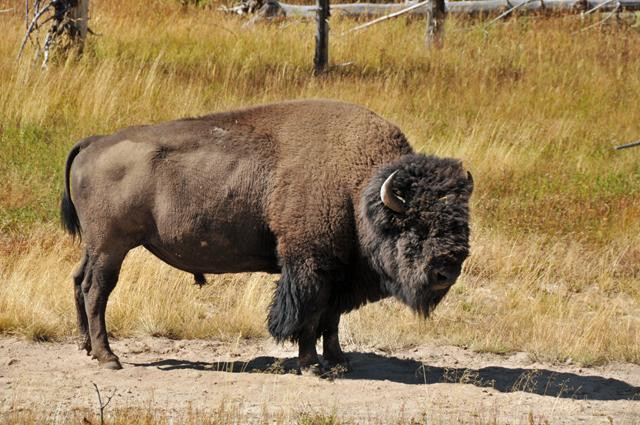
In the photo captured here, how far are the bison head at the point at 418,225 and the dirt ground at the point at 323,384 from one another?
0.69m

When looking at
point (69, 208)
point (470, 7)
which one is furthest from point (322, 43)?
point (69, 208)

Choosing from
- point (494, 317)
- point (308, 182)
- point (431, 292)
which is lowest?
point (494, 317)

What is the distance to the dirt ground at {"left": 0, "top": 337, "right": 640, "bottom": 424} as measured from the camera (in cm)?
631

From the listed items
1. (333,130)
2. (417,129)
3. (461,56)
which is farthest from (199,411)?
(461,56)

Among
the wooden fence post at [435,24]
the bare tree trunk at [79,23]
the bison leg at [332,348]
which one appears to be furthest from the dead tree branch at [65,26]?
the bison leg at [332,348]

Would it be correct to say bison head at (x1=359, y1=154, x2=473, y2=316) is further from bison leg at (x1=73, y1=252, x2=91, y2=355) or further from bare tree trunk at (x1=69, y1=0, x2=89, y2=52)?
bare tree trunk at (x1=69, y1=0, x2=89, y2=52)

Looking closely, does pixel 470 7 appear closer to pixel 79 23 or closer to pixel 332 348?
pixel 79 23

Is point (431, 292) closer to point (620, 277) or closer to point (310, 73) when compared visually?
point (620, 277)

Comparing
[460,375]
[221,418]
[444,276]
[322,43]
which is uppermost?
[322,43]

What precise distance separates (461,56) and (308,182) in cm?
923

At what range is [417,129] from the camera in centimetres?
1242

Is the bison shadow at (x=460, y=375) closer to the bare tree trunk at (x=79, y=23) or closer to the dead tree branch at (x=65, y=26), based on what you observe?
the dead tree branch at (x=65, y=26)

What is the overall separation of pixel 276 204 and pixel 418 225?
0.96 metres

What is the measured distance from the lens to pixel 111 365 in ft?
23.3
